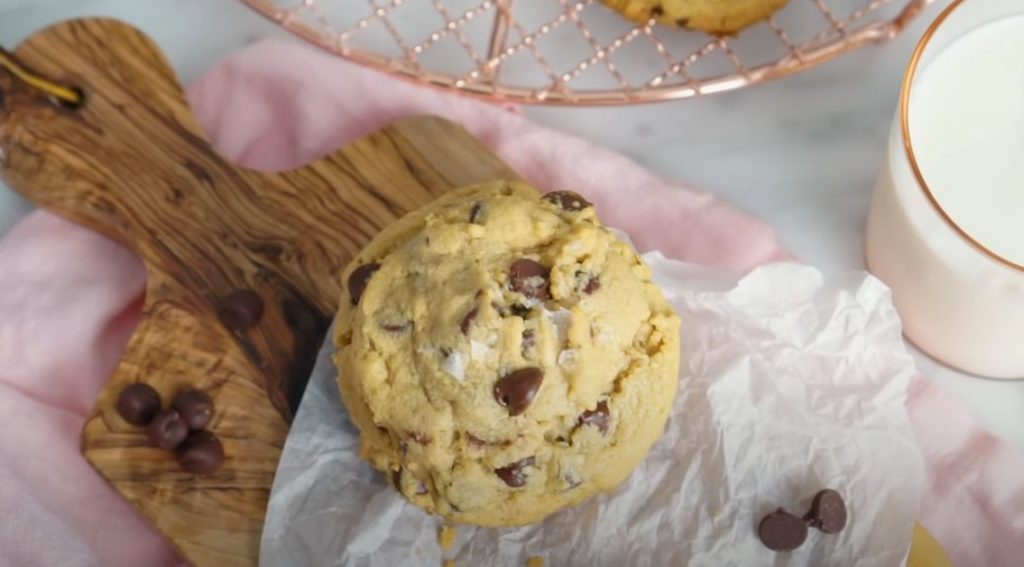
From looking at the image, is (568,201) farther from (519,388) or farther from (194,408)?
(194,408)

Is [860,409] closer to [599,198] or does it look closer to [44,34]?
[599,198]

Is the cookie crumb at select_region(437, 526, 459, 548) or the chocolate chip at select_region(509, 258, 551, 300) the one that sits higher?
the chocolate chip at select_region(509, 258, 551, 300)

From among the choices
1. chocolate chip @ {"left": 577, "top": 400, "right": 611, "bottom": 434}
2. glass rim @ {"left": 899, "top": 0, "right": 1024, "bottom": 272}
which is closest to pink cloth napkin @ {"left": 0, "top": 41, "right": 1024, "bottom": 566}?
glass rim @ {"left": 899, "top": 0, "right": 1024, "bottom": 272}

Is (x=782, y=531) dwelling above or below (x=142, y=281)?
below

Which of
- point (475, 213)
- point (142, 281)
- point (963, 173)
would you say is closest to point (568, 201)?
point (475, 213)

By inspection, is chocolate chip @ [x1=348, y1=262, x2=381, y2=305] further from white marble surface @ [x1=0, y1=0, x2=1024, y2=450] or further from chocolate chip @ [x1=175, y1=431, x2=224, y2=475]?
white marble surface @ [x1=0, y1=0, x2=1024, y2=450]

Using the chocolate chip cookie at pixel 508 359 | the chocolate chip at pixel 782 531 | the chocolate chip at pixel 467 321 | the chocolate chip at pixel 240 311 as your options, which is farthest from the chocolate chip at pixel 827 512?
the chocolate chip at pixel 240 311

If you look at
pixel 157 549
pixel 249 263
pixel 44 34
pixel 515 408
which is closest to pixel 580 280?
pixel 515 408
